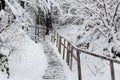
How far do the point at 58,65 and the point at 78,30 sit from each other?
2078mm

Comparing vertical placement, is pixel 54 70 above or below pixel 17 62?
below

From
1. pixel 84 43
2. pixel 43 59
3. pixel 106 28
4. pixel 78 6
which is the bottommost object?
pixel 43 59

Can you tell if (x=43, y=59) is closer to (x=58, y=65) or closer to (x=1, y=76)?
(x=58, y=65)

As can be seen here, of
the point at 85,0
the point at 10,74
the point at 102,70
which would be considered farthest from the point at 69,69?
the point at 85,0

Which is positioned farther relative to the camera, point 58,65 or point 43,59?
point 43,59

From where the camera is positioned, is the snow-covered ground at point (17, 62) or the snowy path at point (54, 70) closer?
the snow-covered ground at point (17, 62)

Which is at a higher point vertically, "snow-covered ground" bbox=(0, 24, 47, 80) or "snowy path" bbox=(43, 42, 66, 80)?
"snow-covered ground" bbox=(0, 24, 47, 80)

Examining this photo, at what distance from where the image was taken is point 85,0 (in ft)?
33.1

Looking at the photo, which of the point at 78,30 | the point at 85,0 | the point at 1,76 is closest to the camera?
the point at 1,76

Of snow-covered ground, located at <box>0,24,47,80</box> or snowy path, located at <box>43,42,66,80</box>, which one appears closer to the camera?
snow-covered ground, located at <box>0,24,47,80</box>

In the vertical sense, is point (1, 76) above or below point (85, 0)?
below

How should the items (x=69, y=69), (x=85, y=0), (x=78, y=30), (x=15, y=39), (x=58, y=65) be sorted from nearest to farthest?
(x=15, y=39) < (x=69, y=69) < (x=58, y=65) < (x=85, y=0) < (x=78, y=30)

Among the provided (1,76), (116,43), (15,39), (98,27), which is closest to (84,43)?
(98,27)

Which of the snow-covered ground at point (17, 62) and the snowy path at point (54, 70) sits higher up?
the snow-covered ground at point (17, 62)
